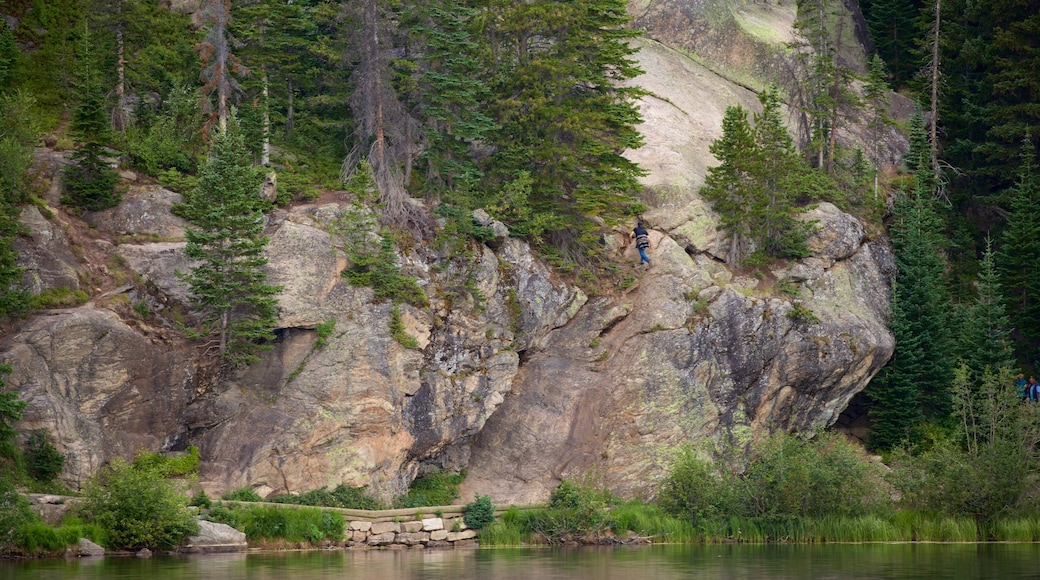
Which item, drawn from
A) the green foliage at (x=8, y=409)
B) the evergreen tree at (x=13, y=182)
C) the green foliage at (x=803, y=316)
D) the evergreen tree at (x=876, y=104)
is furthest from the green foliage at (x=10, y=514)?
the evergreen tree at (x=876, y=104)

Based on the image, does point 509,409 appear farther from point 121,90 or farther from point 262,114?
point 121,90

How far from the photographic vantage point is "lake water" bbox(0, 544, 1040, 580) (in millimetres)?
26562

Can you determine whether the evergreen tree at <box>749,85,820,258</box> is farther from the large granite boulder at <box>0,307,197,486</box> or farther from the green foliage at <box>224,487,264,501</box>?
the large granite boulder at <box>0,307,197,486</box>

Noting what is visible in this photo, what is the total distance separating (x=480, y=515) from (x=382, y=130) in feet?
54.5

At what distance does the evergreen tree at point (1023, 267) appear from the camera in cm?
5200

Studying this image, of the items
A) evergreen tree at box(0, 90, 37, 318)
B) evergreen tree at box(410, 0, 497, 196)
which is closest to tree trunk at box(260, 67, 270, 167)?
evergreen tree at box(410, 0, 497, 196)

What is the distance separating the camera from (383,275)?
141 feet

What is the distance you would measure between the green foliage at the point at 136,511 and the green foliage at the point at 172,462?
7.39 ft

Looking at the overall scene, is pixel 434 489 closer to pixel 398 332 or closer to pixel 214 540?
pixel 398 332

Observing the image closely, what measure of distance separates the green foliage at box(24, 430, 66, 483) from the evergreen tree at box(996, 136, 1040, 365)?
4008 centimetres

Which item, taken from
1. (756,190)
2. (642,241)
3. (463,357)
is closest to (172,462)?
(463,357)

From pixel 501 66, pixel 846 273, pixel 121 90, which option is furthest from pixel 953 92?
pixel 121 90

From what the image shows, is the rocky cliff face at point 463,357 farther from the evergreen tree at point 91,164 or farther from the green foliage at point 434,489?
the evergreen tree at point 91,164

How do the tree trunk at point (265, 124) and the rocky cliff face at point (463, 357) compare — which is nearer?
the rocky cliff face at point (463, 357)
